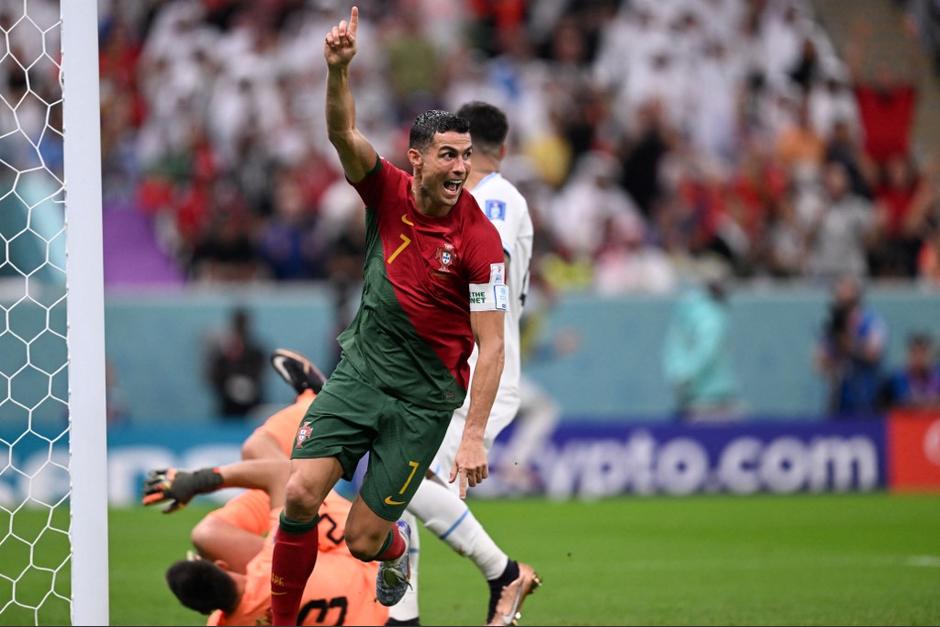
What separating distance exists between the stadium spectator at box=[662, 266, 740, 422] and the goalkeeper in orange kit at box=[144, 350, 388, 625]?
9.03 metres

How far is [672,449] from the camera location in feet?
53.0

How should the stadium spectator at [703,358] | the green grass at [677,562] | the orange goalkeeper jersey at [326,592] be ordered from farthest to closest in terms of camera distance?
the stadium spectator at [703,358]
the green grass at [677,562]
the orange goalkeeper jersey at [326,592]

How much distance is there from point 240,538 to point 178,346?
9352 millimetres

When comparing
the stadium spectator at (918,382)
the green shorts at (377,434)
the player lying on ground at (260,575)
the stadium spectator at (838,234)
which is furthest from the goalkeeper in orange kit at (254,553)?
the stadium spectator at (838,234)

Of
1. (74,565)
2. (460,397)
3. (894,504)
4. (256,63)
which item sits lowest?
(894,504)

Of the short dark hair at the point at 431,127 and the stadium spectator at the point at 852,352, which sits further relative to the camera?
the stadium spectator at the point at 852,352

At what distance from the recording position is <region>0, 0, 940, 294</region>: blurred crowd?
58.7 ft

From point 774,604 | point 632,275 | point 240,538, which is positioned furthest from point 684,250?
point 240,538

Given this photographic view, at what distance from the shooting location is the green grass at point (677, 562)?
8.51 metres

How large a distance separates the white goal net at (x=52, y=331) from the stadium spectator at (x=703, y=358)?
724 cm

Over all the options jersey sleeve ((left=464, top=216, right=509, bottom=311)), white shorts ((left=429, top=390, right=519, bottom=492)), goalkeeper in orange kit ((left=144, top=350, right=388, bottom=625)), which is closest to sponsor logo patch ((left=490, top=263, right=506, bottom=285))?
jersey sleeve ((left=464, top=216, right=509, bottom=311))

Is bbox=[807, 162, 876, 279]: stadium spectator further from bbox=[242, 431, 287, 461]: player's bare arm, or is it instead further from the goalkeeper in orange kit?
bbox=[242, 431, 287, 461]: player's bare arm

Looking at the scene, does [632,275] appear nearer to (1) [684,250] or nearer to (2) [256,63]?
(1) [684,250]

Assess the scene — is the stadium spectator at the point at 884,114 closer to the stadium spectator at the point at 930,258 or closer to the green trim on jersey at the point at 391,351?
the stadium spectator at the point at 930,258
